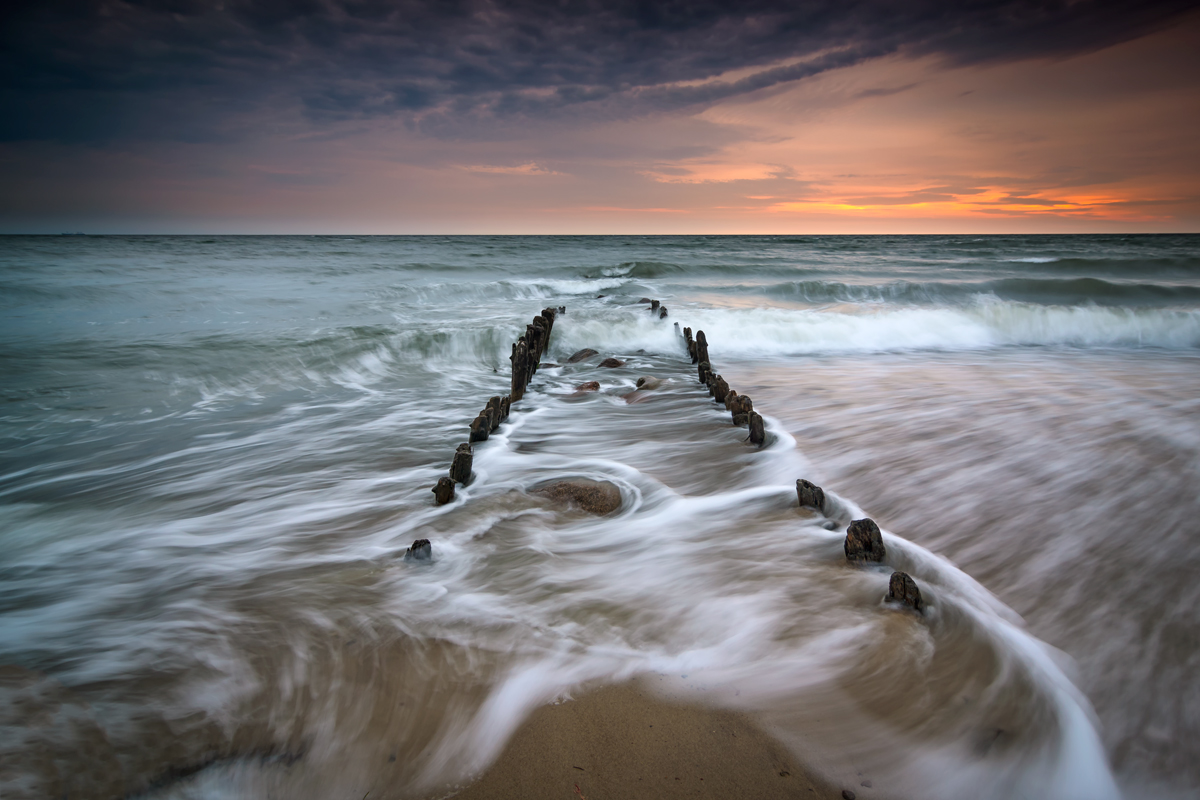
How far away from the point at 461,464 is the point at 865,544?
104 inches

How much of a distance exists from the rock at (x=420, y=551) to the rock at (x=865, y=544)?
221 centimetres

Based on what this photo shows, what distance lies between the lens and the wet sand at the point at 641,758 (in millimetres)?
1719

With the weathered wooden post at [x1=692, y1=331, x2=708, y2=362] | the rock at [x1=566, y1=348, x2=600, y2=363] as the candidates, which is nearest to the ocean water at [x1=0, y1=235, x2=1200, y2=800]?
the weathered wooden post at [x1=692, y1=331, x2=708, y2=362]

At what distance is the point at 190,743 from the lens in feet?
6.33

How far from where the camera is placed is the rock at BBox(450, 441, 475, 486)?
4.04 metres

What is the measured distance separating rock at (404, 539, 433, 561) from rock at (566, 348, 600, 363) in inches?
272

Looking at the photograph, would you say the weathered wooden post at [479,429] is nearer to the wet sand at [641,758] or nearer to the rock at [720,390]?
the rock at [720,390]

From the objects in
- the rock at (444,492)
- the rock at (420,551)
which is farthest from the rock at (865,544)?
the rock at (444,492)

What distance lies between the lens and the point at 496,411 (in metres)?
5.54

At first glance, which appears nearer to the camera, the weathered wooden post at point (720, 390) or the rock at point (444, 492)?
the rock at point (444, 492)

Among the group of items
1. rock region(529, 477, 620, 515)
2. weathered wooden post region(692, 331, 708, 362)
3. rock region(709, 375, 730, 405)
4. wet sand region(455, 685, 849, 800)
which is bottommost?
wet sand region(455, 685, 849, 800)

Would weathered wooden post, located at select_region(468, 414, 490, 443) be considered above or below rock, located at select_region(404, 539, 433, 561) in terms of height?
above

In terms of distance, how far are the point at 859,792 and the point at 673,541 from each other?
176cm

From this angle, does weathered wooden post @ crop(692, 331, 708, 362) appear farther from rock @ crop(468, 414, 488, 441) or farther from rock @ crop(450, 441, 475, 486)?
rock @ crop(450, 441, 475, 486)
